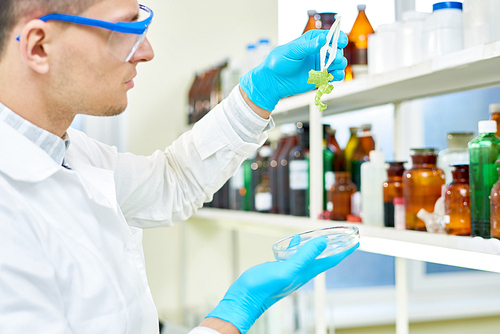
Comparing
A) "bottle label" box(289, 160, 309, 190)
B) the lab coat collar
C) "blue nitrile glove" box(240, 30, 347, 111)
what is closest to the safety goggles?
the lab coat collar

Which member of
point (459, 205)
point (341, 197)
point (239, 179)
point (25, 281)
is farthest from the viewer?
point (239, 179)

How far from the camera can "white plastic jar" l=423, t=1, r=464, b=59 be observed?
1053 mm

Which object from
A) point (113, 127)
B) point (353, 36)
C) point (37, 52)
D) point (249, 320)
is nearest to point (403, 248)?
point (249, 320)

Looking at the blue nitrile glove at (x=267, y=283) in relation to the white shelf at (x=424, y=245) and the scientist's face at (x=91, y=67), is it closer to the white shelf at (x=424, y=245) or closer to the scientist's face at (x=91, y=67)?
the white shelf at (x=424, y=245)

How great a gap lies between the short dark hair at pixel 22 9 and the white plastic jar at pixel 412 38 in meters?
0.73

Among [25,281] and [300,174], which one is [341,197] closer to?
[300,174]

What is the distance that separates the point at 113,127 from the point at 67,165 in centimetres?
160

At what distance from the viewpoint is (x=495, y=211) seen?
3.17ft

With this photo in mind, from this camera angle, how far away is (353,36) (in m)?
1.44

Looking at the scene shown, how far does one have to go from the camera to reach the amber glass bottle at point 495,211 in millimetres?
963

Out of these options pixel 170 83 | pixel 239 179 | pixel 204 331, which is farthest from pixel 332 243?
pixel 170 83

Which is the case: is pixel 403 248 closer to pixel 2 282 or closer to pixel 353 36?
pixel 353 36

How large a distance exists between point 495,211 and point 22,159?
87 centimetres

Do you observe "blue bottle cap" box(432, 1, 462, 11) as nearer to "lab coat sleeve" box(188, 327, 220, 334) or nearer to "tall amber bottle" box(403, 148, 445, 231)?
"tall amber bottle" box(403, 148, 445, 231)
